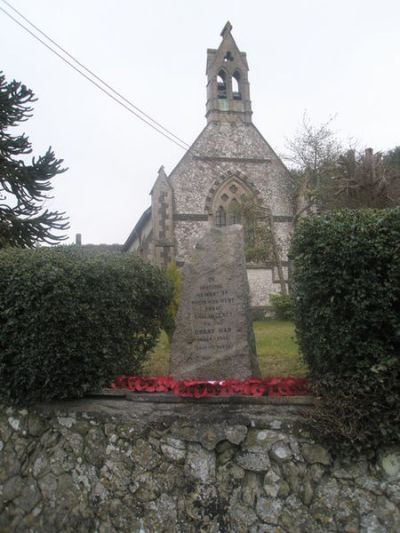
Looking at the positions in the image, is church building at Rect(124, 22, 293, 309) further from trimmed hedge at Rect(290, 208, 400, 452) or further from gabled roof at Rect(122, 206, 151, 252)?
trimmed hedge at Rect(290, 208, 400, 452)

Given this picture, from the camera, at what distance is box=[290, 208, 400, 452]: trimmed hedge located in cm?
435

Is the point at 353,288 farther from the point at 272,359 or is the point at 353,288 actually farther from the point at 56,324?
the point at 272,359

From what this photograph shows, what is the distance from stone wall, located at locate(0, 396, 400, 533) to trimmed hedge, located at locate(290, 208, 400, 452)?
0.89 ft

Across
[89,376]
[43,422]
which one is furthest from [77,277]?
[43,422]

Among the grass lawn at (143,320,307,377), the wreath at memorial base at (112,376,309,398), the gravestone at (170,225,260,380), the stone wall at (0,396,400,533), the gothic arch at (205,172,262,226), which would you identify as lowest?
the stone wall at (0,396,400,533)

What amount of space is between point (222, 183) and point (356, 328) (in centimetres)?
2177

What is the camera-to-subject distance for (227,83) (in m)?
28.6

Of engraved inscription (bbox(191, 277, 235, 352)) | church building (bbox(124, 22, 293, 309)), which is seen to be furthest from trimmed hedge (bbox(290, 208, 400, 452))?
church building (bbox(124, 22, 293, 309))

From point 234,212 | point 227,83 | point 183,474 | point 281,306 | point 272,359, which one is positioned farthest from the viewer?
point 227,83

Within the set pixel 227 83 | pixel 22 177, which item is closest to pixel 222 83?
pixel 227 83

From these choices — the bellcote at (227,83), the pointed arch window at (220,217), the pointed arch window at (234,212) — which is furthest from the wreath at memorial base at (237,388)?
the bellcote at (227,83)

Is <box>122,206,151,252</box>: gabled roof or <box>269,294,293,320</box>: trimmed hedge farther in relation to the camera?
<box>122,206,151,252</box>: gabled roof

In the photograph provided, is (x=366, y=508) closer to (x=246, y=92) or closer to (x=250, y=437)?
(x=250, y=437)

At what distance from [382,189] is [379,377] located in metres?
8.19
